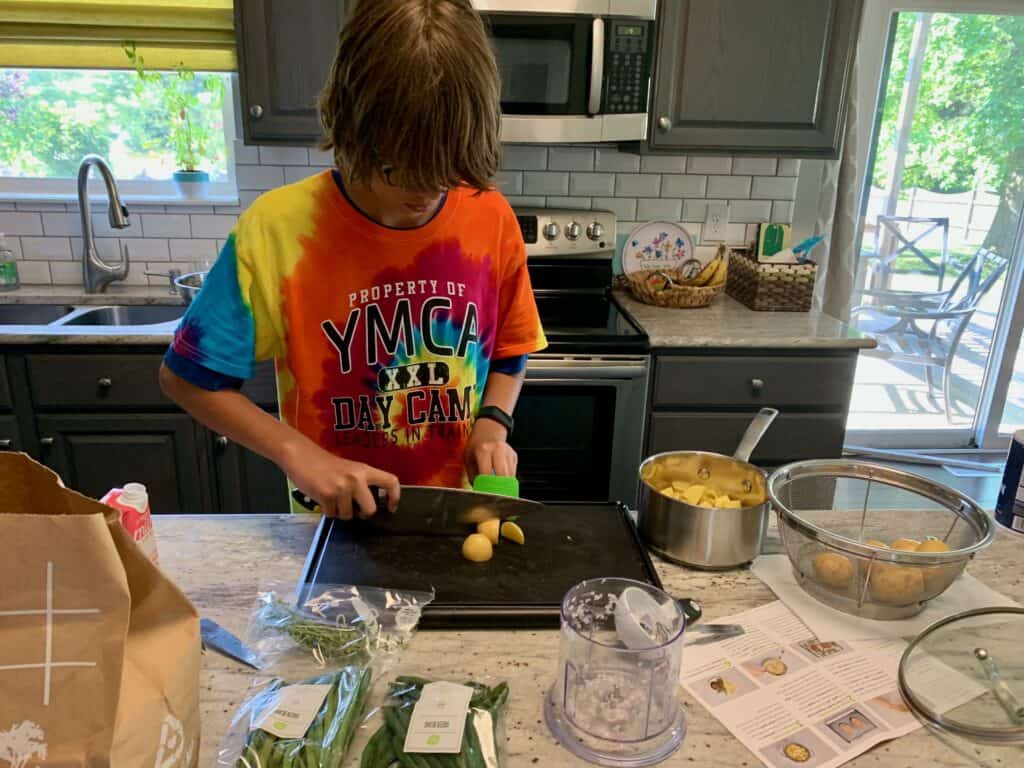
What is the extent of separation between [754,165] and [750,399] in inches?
37.3

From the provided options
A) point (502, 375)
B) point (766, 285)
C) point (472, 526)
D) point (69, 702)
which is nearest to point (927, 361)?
point (766, 285)

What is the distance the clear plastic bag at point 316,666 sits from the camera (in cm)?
71

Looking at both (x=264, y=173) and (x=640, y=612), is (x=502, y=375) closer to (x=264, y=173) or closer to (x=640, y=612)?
(x=640, y=612)

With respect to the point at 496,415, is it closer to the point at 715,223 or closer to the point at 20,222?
the point at 715,223

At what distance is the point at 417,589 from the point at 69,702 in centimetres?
46

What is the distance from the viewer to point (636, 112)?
232 centimetres

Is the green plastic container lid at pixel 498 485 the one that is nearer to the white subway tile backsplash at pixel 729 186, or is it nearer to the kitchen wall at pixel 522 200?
the kitchen wall at pixel 522 200

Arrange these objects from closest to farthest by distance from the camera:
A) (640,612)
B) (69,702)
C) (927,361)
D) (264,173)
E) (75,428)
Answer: (69,702), (640,612), (75,428), (264,173), (927,361)

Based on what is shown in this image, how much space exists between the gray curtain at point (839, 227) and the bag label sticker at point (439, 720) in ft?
8.52

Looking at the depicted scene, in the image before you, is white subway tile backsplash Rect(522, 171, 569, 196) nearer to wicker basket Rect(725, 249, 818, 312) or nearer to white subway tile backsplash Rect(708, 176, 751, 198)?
white subway tile backsplash Rect(708, 176, 751, 198)

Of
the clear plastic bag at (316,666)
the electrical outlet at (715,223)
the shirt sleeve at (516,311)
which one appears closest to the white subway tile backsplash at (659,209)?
the electrical outlet at (715,223)

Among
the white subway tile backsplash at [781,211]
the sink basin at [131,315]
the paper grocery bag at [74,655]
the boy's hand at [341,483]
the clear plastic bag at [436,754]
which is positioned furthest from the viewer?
the white subway tile backsplash at [781,211]

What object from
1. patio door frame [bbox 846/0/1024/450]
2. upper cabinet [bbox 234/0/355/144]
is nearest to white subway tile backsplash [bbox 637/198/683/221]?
patio door frame [bbox 846/0/1024/450]

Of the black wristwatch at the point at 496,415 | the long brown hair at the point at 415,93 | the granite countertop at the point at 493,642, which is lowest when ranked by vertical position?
the granite countertop at the point at 493,642
